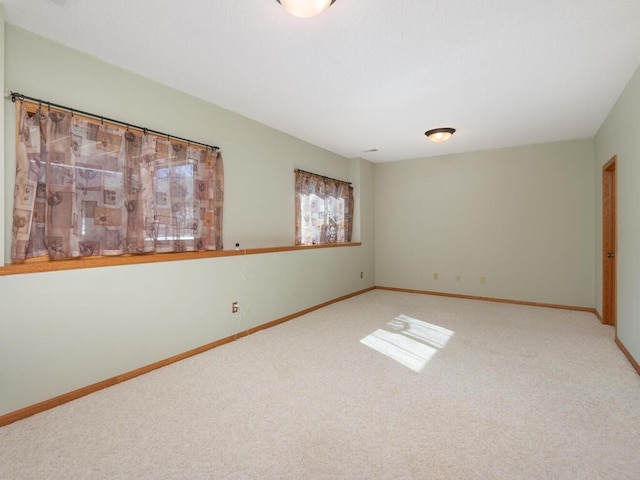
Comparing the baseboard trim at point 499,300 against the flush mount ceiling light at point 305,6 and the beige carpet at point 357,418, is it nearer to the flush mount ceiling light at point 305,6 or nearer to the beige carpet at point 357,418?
the beige carpet at point 357,418

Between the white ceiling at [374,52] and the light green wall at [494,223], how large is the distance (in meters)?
1.26

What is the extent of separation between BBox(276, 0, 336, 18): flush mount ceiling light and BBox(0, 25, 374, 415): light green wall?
1.75 m

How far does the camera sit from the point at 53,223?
7.48 ft

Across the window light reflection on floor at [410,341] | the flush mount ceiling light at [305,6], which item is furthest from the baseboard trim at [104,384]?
the flush mount ceiling light at [305,6]

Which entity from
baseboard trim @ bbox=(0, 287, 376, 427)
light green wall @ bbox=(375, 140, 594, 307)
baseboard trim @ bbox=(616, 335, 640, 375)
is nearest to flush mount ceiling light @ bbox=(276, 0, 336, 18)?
baseboard trim @ bbox=(0, 287, 376, 427)

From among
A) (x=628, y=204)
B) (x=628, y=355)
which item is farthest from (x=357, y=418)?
(x=628, y=204)

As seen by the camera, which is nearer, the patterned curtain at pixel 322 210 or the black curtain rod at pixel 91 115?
the black curtain rod at pixel 91 115

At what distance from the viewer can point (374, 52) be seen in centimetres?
244

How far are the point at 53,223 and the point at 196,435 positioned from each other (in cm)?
175

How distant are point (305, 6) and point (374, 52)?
2.80 feet

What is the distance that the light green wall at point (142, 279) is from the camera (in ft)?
6.98

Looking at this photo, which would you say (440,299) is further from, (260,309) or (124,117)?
(124,117)

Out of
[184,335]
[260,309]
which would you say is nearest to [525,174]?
[260,309]

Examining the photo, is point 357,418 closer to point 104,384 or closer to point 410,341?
point 410,341
